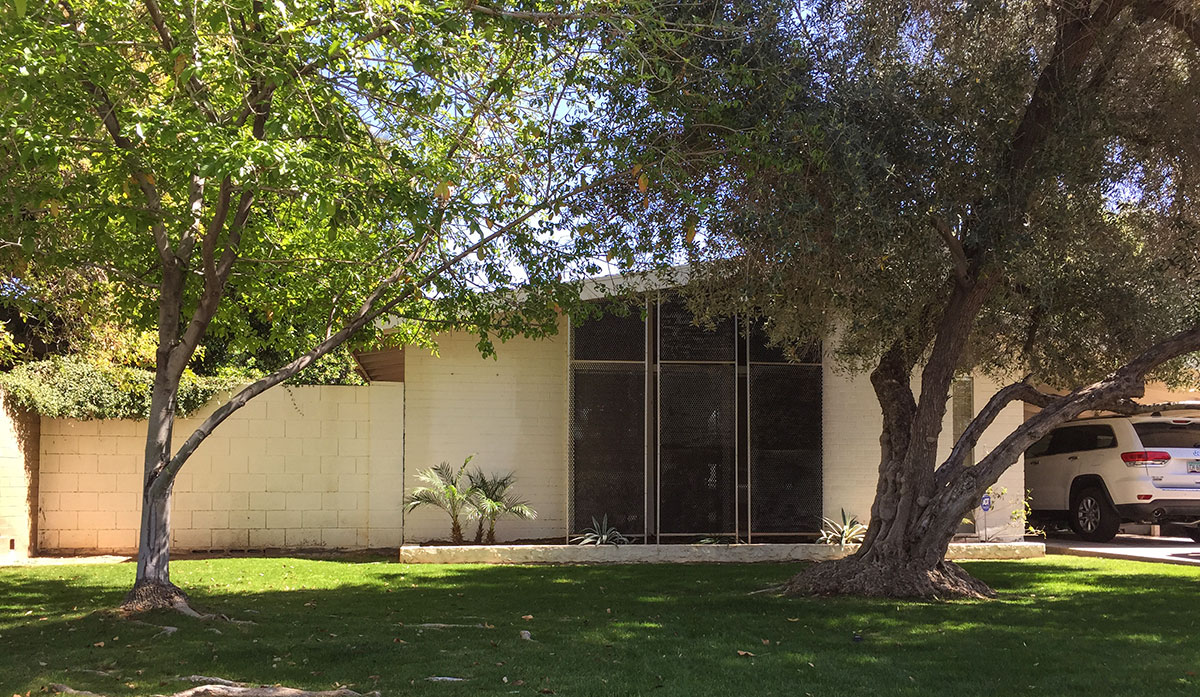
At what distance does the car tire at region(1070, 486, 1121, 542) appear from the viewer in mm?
15383

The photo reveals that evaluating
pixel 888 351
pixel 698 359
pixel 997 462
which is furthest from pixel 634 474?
pixel 997 462

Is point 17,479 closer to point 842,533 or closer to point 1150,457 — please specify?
point 842,533

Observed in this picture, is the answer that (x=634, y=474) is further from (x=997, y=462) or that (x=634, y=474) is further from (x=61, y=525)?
(x=61, y=525)

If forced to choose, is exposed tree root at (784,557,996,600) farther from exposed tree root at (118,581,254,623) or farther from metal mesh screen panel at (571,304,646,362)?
exposed tree root at (118,581,254,623)

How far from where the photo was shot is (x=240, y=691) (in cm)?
555

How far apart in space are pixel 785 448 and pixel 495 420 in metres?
4.17

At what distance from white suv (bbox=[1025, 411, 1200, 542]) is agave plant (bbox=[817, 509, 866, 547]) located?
3917 millimetres

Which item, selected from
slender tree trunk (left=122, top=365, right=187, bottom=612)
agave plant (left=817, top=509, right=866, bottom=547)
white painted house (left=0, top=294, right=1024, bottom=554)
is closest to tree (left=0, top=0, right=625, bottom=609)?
slender tree trunk (left=122, top=365, right=187, bottom=612)

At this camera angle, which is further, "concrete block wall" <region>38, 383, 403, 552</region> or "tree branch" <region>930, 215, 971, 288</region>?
"concrete block wall" <region>38, 383, 403, 552</region>

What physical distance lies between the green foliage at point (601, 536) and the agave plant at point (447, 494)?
5.16ft

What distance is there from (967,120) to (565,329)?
707 centimetres

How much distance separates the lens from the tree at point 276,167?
7199 millimetres

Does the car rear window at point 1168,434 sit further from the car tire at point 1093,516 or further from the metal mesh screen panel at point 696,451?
the metal mesh screen panel at point 696,451

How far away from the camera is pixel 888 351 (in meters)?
10.9
